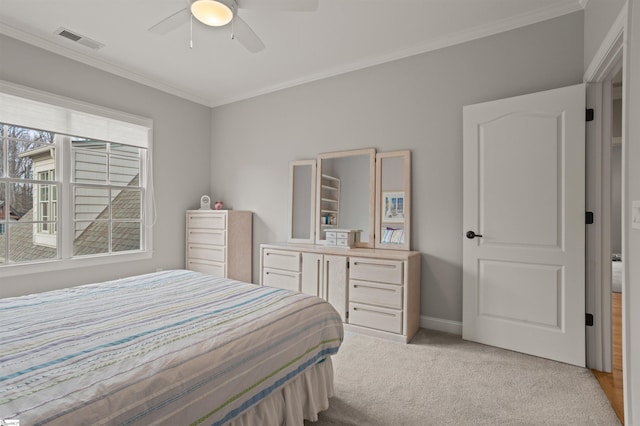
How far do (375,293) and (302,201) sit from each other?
58.4 inches

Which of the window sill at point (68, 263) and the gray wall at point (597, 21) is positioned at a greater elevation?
the gray wall at point (597, 21)

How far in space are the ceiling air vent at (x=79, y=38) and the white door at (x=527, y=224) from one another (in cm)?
348

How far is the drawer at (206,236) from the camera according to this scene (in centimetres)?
395

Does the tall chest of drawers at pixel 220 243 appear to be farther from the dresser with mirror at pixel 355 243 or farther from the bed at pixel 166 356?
the bed at pixel 166 356

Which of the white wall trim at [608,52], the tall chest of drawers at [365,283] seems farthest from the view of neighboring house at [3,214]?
the white wall trim at [608,52]

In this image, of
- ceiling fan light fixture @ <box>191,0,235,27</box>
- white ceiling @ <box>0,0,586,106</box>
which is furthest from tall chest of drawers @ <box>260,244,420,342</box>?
ceiling fan light fixture @ <box>191,0,235,27</box>

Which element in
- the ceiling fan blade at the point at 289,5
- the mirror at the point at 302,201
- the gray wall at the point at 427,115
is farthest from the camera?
the mirror at the point at 302,201

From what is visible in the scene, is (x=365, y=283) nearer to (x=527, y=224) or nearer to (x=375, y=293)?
(x=375, y=293)

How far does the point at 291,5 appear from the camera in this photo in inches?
77.7

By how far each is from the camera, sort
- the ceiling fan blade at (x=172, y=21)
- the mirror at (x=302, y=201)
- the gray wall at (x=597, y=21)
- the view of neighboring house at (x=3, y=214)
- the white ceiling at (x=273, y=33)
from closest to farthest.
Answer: the gray wall at (x=597, y=21)
the ceiling fan blade at (x=172, y=21)
the white ceiling at (x=273, y=33)
the view of neighboring house at (x=3, y=214)
the mirror at (x=302, y=201)

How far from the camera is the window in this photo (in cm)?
292

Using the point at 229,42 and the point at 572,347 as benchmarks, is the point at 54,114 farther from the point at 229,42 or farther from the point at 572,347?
the point at 572,347

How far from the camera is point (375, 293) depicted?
2852 millimetres

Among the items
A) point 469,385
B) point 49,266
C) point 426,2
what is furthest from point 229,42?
point 469,385
